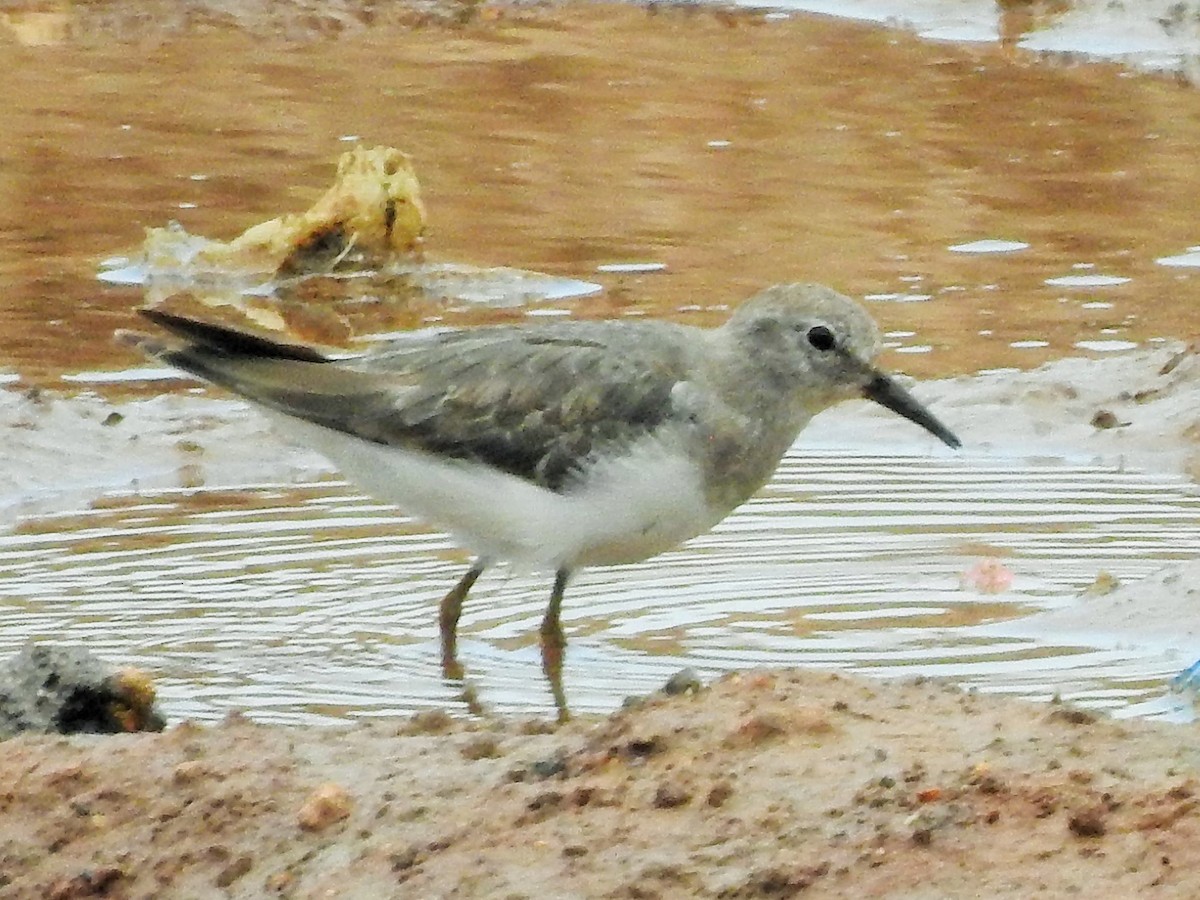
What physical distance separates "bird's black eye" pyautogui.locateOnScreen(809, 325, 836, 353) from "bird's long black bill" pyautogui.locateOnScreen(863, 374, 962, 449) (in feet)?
0.56

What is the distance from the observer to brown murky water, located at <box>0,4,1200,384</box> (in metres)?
10.4

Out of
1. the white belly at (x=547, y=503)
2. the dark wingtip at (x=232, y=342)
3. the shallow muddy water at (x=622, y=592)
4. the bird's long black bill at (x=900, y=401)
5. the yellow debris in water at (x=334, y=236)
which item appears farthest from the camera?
the yellow debris in water at (x=334, y=236)

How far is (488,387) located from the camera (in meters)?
6.61

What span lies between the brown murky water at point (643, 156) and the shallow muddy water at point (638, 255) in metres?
0.03

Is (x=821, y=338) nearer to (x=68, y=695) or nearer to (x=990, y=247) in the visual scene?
(x=68, y=695)

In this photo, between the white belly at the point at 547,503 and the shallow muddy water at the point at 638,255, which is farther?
the shallow muddy water at the point at 638,255

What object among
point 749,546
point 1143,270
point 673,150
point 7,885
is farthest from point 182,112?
point 7,885

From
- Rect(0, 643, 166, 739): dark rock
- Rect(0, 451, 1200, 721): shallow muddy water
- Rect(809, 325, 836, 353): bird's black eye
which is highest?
Rect(809, 325, 836, 353): bird's black eye

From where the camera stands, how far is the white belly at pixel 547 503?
630cm

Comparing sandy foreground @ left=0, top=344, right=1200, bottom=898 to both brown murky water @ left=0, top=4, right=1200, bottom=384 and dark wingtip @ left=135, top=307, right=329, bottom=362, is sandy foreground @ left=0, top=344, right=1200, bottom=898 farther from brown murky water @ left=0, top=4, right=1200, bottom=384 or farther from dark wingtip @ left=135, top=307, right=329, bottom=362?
brown murky water @ left=0, top=4, right=1200, bottom=384

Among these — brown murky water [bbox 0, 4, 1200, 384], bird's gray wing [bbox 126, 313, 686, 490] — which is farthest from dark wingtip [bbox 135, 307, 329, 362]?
brown murky water [bbox 0, 4, 1200, 384]

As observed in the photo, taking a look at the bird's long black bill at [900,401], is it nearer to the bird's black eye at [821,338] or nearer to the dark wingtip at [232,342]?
the bird's black eye at [821,338]

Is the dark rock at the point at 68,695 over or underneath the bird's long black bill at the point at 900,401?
underneath

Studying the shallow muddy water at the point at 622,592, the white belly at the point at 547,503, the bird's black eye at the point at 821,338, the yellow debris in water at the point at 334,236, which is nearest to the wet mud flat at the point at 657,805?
the shallow muddy water at the point at 622,592
